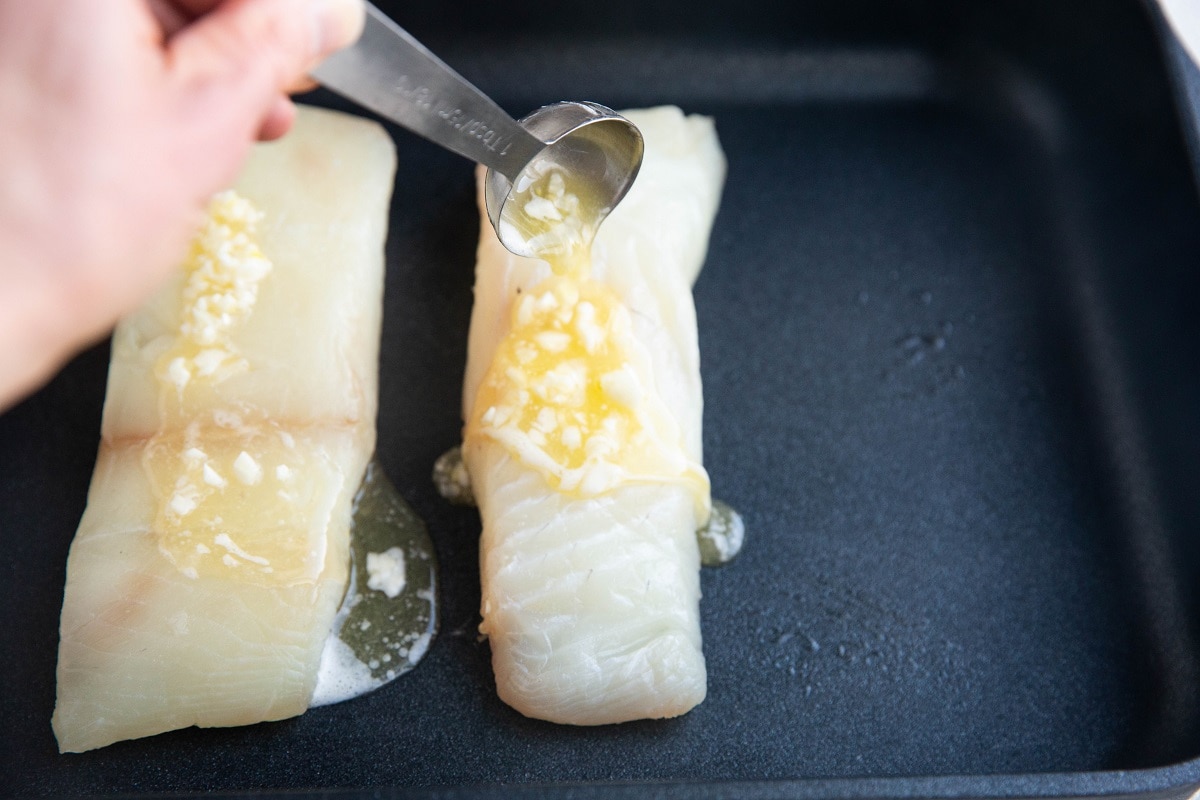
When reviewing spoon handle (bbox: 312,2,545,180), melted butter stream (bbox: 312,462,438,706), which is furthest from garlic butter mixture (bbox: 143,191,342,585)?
spoon handle (bbox: 312,2,545,180)

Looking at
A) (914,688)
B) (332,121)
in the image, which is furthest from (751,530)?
(332,121)

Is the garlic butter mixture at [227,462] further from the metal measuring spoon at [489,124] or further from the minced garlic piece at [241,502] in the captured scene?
the metal measuring spoon at [489,124]

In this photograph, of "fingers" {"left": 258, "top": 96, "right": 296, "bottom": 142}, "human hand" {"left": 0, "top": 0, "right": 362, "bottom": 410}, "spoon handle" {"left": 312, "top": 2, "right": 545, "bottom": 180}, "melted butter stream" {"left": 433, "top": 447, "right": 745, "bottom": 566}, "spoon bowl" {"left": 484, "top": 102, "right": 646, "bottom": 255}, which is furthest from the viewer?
"melted butter stream" {"left": 433, "top": 447, "right": 745, "bottom": 566}

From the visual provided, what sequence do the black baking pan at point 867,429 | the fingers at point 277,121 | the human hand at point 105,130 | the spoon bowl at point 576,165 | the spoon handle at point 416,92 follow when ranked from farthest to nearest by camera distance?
the black baking pan at point 867,429 < the spoon bowl at point 576,165 < the fingers at point 277,121 < the spoon handle at point 416,92 < the human hand at point 105,130

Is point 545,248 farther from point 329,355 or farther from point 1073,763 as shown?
point 1073,763

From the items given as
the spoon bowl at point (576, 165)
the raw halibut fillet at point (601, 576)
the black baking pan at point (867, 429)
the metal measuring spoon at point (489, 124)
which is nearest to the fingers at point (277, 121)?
the metal measuring spoon at point (489, 124)

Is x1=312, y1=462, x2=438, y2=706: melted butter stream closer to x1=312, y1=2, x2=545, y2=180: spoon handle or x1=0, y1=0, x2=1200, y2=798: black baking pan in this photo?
x1=0, y1=0, x2=1200, y2=798: black baking pan
